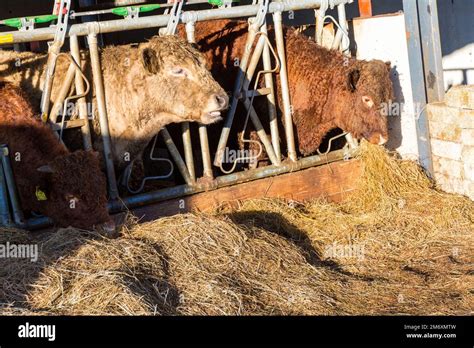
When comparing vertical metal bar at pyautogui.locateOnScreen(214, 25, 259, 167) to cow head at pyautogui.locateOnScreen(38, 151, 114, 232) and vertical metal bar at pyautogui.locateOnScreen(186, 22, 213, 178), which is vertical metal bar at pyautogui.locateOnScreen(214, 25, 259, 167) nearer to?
vertical metal bar at pyautogui.locateOnScreen(186, 22, 213, 178)

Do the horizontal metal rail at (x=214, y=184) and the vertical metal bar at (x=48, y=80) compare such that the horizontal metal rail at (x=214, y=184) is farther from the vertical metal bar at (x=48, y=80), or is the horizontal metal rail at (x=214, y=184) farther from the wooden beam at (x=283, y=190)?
the vertical metal bar at (x=48, y=80)

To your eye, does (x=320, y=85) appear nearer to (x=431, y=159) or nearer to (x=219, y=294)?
(x=431, y=159)

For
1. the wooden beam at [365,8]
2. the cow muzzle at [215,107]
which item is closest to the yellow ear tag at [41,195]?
the cow muzzle at [215,107]

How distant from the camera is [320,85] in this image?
982 cm

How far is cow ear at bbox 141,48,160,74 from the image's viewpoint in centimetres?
852

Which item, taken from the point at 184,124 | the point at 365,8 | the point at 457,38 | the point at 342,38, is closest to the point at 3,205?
the point at 184,124

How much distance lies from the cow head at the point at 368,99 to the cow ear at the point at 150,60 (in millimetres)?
2246

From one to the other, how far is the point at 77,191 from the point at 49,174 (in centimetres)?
36

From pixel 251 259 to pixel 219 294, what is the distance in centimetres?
79

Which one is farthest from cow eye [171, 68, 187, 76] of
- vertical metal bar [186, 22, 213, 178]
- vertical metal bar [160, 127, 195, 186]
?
vertical metal bar [160, 127, 195, 186]

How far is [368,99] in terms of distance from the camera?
31.6ft

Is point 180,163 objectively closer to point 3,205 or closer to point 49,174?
point 49,174

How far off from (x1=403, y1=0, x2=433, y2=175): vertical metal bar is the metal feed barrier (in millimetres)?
731
